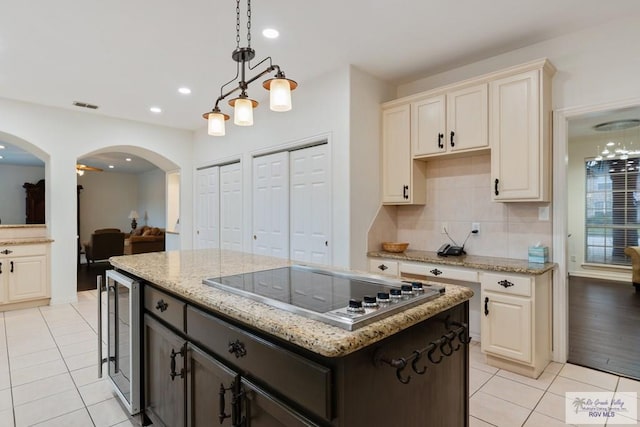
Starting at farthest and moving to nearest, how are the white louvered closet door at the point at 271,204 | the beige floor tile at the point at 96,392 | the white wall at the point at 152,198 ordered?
the white wall at the point at 152,198 → the white louvered closet door at the point at 271,204 → the beige floor tile at the point at 96,392

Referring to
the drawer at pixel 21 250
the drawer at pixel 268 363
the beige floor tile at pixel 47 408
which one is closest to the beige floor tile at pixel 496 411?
the drawer at pixel 268 363

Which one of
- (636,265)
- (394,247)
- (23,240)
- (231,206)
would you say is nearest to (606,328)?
(394,247)

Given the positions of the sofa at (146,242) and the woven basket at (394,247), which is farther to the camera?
the sofa at (146,242)

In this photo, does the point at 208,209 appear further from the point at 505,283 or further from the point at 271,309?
the point at 271,309

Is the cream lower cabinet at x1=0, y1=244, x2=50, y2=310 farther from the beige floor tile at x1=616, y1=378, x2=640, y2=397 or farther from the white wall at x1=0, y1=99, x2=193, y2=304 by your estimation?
the beige floor tile at x1=616, y1=378, x2=640, y2=397

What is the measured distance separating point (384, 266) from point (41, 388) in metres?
2.95

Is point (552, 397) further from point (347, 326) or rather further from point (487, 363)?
point (347, 326)

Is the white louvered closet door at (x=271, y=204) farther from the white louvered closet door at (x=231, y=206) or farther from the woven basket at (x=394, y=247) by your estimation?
the woven basket at (x=394, y=247)

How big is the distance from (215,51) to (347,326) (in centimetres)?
302

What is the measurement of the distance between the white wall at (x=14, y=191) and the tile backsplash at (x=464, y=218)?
33.7 feet

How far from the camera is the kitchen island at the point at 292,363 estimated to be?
992 mm

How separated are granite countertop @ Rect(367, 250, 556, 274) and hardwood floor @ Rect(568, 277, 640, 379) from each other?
3.00 feet

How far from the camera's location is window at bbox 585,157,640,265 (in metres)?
6.05

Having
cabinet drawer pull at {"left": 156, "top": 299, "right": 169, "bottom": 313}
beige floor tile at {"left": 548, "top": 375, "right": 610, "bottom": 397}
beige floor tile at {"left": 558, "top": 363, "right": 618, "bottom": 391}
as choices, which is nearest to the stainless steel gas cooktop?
cabinet drawer pull at {"left": 156, "top": 299, "right": 169, "bottom": 313}
